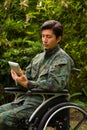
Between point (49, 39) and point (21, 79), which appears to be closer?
point (21, 79)

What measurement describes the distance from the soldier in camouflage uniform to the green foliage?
7.54ft

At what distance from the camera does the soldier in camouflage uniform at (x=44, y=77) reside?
521cm

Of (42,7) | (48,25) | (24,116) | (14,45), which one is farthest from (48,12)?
(24,116)

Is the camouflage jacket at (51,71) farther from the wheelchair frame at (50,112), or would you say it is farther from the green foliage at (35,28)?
the green foliage at (35,28)

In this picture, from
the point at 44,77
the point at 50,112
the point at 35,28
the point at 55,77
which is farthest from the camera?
the point at 35,28

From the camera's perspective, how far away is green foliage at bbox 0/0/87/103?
7.98 metres

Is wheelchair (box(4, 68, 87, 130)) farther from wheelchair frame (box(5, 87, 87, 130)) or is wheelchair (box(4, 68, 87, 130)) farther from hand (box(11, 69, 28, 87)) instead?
hand (box(11, 69, 28, 87))

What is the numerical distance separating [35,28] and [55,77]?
3.04m

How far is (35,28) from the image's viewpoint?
26.9 feet

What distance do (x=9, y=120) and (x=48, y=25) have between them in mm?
1124

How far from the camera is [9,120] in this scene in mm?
5191

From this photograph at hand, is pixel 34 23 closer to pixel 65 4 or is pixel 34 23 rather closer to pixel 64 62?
pixel 65 4

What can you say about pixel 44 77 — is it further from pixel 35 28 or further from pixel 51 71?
pixel 35 28

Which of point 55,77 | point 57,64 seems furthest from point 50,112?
point 57,64
